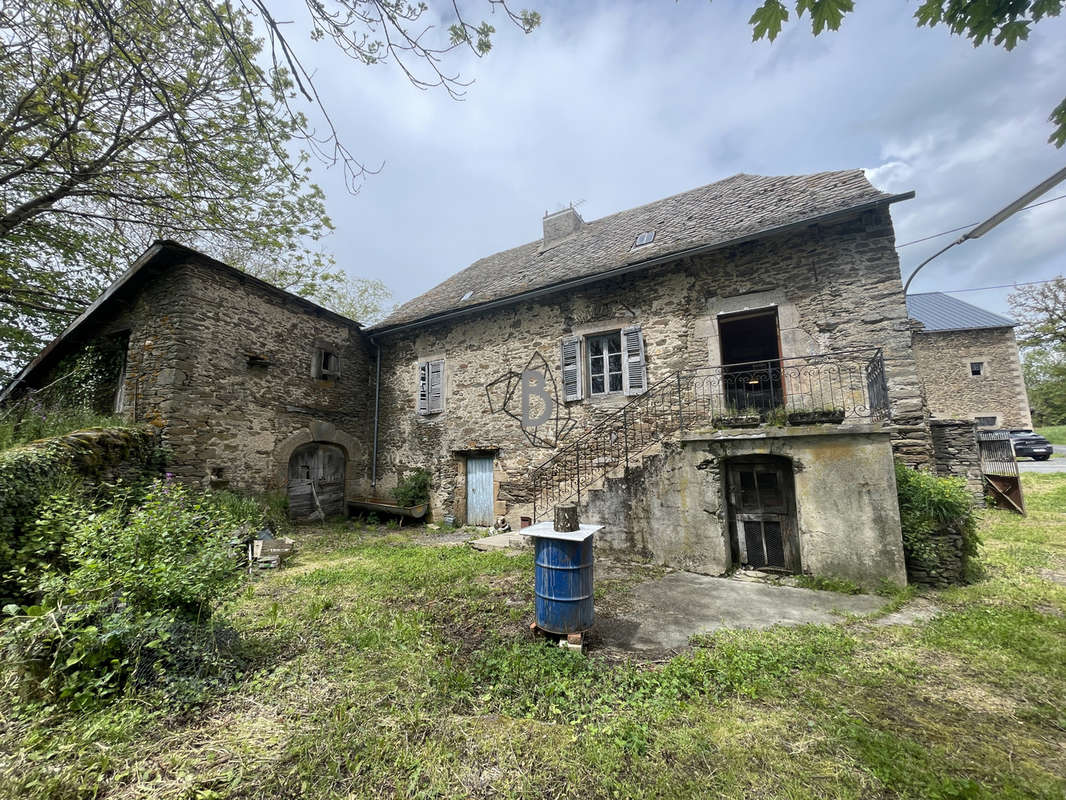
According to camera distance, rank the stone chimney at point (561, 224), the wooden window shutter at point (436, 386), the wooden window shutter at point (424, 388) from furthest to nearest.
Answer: the stone chimney at point (561, 224) → the wooden window shutter at point (424, 388) → the wooden window shutter at point (436, 386)

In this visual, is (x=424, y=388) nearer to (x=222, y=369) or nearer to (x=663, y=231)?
(x=222, y=369)

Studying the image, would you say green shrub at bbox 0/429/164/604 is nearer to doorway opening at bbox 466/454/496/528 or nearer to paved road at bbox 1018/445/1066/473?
doorway opening at bbox 466/454/496/528

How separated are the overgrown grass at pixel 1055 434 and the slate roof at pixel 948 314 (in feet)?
36.9

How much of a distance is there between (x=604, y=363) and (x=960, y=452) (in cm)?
809

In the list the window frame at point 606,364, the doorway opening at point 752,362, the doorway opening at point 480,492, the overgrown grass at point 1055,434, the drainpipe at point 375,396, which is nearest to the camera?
the doorway opening at point 752,362

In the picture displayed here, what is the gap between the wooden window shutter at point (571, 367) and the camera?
8797mm

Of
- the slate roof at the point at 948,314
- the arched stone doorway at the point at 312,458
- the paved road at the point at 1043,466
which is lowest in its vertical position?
the paved road at the point at 1043,466

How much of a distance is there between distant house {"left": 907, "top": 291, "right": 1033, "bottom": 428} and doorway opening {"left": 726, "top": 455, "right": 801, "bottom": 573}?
864 inches

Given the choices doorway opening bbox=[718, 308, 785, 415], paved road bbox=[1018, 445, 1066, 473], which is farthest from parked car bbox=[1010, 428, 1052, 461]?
doorway opening bbox=[718, 308, 785, 415]

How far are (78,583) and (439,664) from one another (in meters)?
2.59

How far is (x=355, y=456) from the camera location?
37.3ft

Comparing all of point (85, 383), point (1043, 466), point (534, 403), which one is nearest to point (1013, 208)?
point (534, 403)

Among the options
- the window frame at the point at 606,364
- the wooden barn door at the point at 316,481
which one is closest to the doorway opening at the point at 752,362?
the window frame at the point at 606,364

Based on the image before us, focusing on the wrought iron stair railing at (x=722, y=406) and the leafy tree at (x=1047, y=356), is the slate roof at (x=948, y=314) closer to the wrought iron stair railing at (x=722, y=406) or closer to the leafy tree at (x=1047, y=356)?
the leafy tree at (x=1047, y=356)
